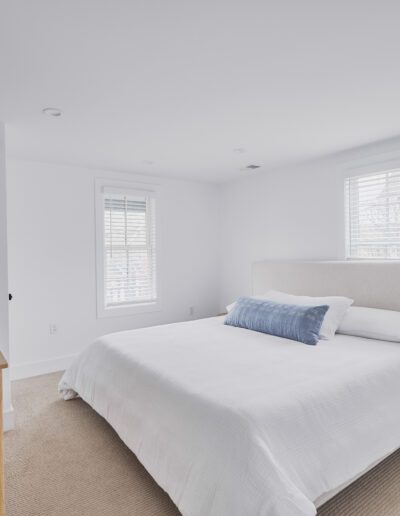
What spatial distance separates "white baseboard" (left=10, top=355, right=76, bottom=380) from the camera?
12.0ft

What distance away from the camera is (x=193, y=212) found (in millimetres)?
5020

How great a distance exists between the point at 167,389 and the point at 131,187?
120 inches

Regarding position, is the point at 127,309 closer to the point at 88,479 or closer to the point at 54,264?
the point at 54,264

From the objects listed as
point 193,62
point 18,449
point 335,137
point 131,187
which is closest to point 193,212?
point 131,187

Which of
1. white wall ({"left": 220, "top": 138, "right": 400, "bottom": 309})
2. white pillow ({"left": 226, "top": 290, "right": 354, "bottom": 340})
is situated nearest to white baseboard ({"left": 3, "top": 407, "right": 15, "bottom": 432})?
white pillow ({"left": 226, "top": 290, "right": 354, "bottom": 340})

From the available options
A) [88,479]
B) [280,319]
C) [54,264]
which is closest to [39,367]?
[54,264]

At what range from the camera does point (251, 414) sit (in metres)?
1.59

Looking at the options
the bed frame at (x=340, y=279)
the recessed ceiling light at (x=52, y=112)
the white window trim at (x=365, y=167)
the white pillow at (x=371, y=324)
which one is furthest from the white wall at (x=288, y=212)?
the recessed ceiling light at (x=52, y=112)

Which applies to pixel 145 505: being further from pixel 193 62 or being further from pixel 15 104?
pixel 15 104

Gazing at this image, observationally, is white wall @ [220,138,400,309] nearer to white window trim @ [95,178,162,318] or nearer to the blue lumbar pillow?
the blue lumbar pillow

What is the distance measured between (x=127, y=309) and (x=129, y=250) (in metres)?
0.74

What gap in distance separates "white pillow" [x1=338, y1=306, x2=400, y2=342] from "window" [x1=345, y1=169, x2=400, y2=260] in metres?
0.67

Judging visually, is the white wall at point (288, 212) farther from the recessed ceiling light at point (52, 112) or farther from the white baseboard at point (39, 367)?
the recessed ceiling light at point (52, 112)

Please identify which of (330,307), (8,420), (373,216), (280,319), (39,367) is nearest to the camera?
(8,420)
